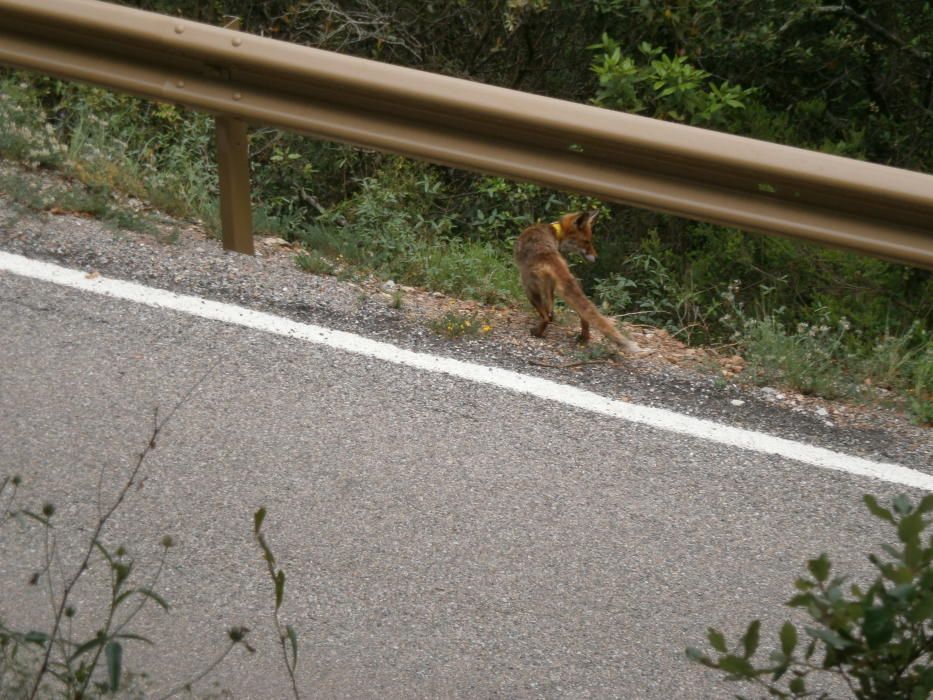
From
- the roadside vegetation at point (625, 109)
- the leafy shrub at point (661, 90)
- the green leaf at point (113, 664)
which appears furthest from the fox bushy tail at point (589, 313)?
the green leaf at point (113, 664)

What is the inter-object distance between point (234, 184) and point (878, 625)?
4171 mm

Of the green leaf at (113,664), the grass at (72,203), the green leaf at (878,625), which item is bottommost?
the grass at (72,203)

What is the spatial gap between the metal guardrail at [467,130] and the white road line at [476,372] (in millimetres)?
700

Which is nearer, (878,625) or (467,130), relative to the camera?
(878,625)

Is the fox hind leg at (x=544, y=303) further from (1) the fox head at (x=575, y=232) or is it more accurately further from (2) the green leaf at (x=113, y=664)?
(2) the green leaf at (x=113, y=664)

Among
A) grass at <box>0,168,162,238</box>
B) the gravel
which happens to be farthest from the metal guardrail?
grass at <box>0,168,162,238</box>

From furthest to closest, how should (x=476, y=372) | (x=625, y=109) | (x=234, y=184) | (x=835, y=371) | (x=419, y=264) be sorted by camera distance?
(x=625, y=109) < (x=419, y=264) < (x=234, y=184) < (x=835, y=371) < (x=476, y=372)

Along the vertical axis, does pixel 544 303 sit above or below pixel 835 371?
above

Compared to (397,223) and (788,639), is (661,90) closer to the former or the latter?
(397,223)

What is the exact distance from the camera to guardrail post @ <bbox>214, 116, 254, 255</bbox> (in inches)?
212

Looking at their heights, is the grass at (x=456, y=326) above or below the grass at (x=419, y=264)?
above

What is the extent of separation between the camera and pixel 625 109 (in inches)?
348

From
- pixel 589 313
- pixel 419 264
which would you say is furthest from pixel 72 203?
pixel 589 313

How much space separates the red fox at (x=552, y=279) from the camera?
540 centimetres
